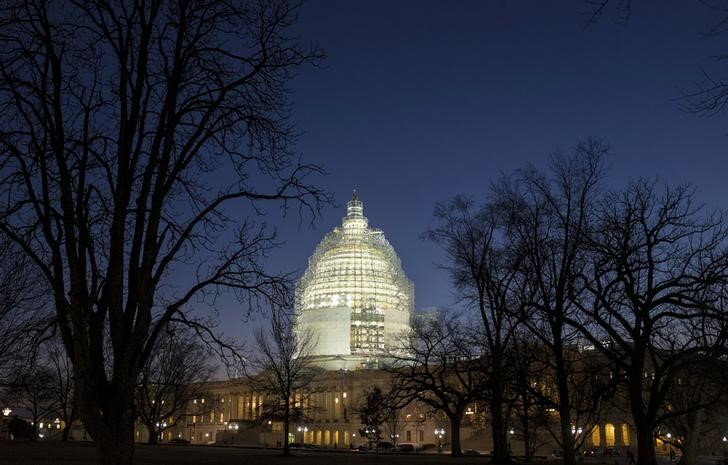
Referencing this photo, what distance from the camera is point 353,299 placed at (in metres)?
131

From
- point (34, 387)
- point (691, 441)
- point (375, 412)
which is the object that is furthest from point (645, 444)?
point (34, 387)

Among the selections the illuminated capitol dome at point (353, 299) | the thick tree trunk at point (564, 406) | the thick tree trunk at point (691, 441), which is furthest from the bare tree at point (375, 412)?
the illuminated capitol dome at point (353, 299)

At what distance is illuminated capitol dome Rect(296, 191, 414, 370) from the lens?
125312mm

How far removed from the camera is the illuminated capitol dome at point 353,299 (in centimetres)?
12531

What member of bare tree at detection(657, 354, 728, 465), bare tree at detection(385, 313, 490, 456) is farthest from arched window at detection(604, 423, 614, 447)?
bare tree at detection(385, 313, 490, 456)

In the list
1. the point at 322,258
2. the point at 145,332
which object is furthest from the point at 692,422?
the point at 322,258

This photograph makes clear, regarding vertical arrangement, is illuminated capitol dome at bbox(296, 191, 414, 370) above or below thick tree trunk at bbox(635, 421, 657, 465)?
above

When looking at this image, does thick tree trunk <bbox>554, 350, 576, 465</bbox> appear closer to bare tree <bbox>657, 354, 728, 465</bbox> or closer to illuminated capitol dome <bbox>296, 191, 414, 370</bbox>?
bare tree <bbox>657, 354, 728, 465</bbox>

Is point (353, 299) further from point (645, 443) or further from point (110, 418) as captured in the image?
point (110, 418)

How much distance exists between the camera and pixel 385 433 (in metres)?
108

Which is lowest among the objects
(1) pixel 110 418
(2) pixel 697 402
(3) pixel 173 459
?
(3) pixel 173 459

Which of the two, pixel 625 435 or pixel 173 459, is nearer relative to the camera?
pixel 173 459

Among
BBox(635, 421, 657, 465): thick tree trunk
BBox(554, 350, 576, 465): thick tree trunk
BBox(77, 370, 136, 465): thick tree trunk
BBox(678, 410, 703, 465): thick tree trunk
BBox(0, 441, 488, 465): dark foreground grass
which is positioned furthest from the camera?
BBox(0, 441, 488, 465): dark foreground grass

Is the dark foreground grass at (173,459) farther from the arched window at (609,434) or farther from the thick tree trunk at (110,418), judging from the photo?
the arched window at (609,434)
